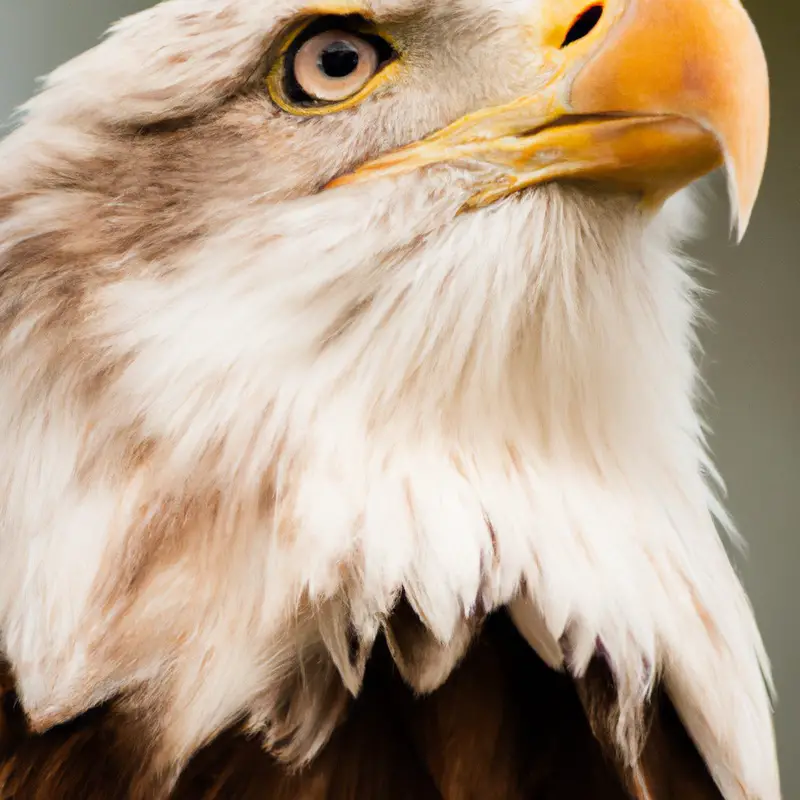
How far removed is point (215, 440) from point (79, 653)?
0.46ft

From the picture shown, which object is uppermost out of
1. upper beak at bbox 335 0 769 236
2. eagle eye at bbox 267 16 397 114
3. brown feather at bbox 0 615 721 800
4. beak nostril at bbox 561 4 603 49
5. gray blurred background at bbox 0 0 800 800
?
eagle eye at bbox 267 16 397 114

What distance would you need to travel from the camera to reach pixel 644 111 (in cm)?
52

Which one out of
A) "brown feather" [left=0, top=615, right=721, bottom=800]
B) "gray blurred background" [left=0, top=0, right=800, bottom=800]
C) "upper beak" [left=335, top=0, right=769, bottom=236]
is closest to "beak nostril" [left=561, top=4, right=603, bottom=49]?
"upper beak" [left=335, top=0, right=769, bottom=236]

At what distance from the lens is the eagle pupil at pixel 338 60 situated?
1.99 feet

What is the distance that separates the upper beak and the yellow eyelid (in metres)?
0.08

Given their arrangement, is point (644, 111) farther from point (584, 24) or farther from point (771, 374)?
point (771, 374)

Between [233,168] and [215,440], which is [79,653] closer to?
[215,440]

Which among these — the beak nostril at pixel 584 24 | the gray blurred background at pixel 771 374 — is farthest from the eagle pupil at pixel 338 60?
the gray blurred background at pixel 771 374

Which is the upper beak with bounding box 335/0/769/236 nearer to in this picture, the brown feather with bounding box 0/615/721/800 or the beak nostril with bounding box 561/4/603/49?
the beak nostril with bounding box 561/4/603/49

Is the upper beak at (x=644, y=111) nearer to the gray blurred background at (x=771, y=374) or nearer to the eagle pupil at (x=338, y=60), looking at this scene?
the eagle pupil at (x=338, y=60)

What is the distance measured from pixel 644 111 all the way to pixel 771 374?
0.83 m

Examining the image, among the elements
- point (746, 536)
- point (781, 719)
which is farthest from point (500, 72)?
point (781, 719)

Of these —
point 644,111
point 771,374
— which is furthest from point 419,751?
point 771,374

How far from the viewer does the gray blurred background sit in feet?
4.04
